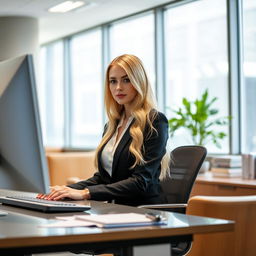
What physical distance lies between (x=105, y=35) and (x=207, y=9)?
2.22 meters

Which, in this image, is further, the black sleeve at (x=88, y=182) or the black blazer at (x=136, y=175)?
the black sleeve at (x=88, y=182)

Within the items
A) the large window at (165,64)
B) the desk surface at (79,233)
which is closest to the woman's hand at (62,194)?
the desk surface at (79,233)

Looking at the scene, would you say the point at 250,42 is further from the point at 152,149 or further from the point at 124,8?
the point at 152,149

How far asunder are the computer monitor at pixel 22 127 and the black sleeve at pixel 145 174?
759 mm

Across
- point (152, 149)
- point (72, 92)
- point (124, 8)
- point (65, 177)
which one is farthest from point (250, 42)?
point (72, 92)

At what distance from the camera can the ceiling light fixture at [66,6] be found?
→ 6.96m

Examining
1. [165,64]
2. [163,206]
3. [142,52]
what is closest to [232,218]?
[163,206]

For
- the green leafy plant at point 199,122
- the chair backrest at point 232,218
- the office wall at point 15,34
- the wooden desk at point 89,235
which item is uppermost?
the office wall at point 15,34

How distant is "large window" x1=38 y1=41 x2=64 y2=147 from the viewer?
967 cm

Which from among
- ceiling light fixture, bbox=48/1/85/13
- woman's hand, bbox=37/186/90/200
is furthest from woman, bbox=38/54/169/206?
→ ceiling light fixture, bbox=48/1/85/13

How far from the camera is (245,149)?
5777 millimetres

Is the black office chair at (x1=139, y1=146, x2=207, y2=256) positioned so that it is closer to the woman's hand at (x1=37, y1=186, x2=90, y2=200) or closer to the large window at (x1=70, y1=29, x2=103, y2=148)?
the woman's hand at (x1=37, y1=186, x2=90, y2=200)

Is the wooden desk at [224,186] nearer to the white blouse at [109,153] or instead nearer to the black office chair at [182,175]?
the black office chair at [182,175]

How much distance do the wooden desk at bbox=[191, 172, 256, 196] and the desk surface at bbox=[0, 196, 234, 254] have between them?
2.49m
